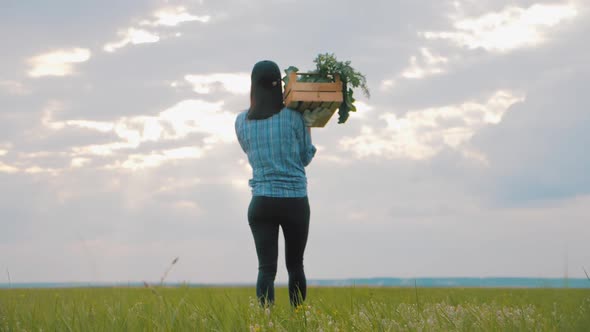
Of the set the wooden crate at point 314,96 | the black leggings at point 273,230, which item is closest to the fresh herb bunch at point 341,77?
the wooden crate at point 314,96

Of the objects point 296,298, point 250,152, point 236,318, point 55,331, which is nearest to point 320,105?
point 250,152

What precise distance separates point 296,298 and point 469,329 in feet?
8.01

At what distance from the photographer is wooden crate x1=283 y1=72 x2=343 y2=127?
5930mm

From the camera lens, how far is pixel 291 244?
234 inches

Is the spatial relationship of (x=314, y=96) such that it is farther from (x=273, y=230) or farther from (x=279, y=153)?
(x=273, y=230)

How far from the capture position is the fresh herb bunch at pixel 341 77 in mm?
6305

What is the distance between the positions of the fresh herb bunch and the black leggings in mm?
1146

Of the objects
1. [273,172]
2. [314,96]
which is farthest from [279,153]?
[314,96]

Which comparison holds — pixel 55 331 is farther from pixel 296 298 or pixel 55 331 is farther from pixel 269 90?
pixel 269 90

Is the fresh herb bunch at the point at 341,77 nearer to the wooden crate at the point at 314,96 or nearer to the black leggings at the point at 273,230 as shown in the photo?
the wooden crate at the point at 314,96

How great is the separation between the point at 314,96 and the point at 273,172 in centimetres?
88

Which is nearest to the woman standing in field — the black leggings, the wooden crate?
the black leggings

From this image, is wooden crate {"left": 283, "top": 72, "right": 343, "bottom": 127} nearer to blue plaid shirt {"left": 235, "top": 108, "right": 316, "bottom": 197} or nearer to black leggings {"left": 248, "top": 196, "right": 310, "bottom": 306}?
blue plaid shirt {"left": 235, "top": 108, "right": 316, "bottom": 197}

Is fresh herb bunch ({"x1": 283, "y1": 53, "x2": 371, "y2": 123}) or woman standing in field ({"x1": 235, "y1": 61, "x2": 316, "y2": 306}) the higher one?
fresh herb bunch ({"x1": 283, "y1": 53, "x2": 371, "y2": 123})
